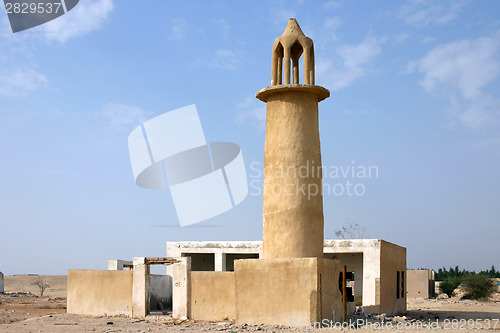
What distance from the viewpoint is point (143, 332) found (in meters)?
12.6

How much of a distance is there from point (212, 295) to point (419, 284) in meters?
23.5

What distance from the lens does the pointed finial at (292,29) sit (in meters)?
13.8

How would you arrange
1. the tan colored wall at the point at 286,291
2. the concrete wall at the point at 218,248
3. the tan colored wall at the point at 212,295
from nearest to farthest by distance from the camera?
the tan colored wall at the point at 286,291 → the tan colored wall at the point at 212,295 → the concrete wall at the point at 218,248

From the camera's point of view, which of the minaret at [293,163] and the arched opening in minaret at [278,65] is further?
the arched opening in minaret at [278,65]

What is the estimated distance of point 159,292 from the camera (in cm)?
2298

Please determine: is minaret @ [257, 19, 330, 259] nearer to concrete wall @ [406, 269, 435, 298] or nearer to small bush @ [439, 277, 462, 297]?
concrete wall @ [406, 269, 435, 298]

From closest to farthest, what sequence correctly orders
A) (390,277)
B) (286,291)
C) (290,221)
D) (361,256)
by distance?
(286,291) < (290,221) < (390,277) < (361,256)

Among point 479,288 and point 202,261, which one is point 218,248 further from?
point 479,288

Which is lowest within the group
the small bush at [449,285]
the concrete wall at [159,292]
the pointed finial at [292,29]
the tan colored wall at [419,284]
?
the small bush at [449,285]

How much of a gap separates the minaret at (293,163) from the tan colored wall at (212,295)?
416 centimetres

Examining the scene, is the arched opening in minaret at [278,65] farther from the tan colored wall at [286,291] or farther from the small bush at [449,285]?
the small bush at [449,285]

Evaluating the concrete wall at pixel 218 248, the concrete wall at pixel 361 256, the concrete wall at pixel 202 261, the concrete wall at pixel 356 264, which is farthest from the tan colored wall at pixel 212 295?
the concrete wall at pixel 202 261

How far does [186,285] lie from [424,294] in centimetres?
2416

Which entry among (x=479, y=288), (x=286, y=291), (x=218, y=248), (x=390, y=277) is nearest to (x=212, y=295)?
(x=286, y=291)
